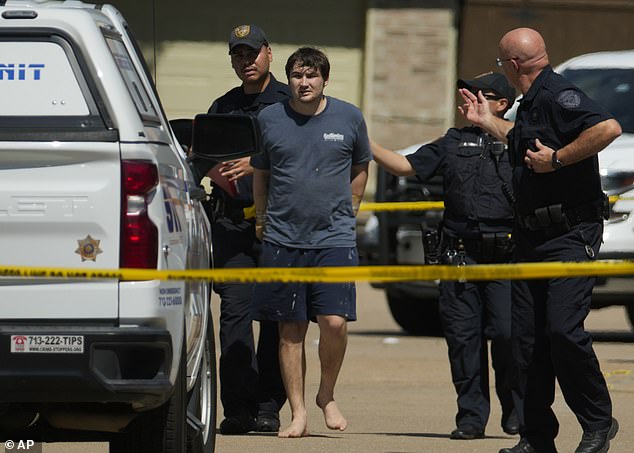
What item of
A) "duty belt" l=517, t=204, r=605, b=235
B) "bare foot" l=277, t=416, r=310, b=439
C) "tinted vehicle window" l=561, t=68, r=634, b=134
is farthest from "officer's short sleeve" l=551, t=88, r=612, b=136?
"tinted vehicle window" l=561, t=68, r=634, b=134

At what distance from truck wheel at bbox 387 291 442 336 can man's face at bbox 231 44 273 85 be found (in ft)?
17.9

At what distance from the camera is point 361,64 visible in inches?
860

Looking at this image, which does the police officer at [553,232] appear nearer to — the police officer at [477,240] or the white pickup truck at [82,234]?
the police officer at [477,240]

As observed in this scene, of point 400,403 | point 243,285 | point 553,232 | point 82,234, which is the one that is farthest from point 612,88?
point 82,234

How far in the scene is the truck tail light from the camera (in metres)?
5.86

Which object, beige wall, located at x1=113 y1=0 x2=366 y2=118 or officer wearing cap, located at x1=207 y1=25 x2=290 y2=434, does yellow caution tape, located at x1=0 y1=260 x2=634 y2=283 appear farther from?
beige wall, located at x1=113 y1=0 x2=366 y2=118

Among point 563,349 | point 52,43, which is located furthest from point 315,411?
point 52,43

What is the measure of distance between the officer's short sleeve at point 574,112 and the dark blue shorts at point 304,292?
5.26 ft

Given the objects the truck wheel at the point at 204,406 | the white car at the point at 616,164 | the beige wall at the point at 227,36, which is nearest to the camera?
the truck wheel at the point at 204,406

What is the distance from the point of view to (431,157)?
30.2 ft

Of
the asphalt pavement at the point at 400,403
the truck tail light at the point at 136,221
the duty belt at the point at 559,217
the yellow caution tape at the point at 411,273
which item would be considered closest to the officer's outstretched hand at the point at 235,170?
the asphalt pavement at the point at 400,403

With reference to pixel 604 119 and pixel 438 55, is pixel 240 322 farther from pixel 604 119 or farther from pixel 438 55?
pixel 438 55

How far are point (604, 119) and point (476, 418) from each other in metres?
2.09

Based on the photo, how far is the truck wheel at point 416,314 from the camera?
1462 cm
